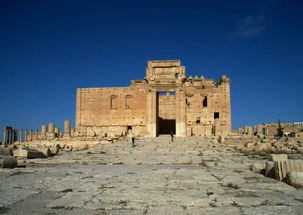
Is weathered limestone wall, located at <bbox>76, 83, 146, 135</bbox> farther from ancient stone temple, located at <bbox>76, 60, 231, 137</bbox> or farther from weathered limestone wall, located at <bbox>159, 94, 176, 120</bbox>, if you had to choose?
weathered limestone wall, located at <bbox>159, 94, 176, 120</bbox>

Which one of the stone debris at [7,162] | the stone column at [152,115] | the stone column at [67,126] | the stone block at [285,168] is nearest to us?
the stone block at [285,168]

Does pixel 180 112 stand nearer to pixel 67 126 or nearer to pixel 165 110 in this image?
pixel 165 110

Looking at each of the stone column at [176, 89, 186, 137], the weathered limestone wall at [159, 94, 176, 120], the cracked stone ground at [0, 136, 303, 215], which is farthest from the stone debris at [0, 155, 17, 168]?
the weathered limestone wall at [159, 94, 176, 120]

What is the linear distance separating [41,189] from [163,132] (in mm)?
33459

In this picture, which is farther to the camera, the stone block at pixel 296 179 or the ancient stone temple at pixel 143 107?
the ancient stone temple at pixel 143 107

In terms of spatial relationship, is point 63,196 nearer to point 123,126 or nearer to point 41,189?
point 41,189

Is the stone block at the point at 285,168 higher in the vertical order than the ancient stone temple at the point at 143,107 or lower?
lower

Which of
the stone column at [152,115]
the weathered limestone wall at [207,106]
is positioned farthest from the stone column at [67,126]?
the weathered limestone wall at [207,106]

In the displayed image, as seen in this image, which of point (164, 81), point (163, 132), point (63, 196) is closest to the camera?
point (63, 196)

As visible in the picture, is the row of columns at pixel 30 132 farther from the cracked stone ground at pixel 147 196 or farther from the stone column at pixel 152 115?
the cracked stone ground at pixel 147 196

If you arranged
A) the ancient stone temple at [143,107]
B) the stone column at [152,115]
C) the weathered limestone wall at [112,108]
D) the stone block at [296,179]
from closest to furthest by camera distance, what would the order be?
the stone block at [296,179]
the stone column at [152,115]
the ancient stone temple at [143,107]
the weathered limestone wall at [112,108]

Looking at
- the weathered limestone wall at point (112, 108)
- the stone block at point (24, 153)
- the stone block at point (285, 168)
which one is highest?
the weathered limestone wall at point (112, 108)

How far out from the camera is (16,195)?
5195 mm

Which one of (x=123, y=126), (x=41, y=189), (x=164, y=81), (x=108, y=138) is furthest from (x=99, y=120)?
(x=41, y=189)
